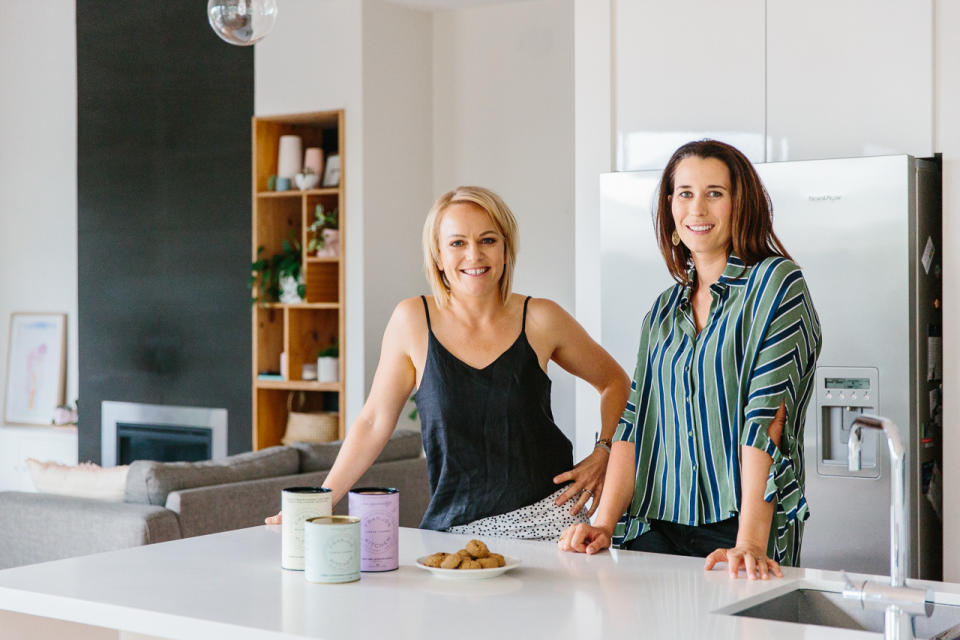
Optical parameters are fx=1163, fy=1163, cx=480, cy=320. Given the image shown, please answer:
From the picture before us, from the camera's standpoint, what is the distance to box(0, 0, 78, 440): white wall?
23.9 ft

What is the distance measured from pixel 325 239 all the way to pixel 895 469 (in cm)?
466

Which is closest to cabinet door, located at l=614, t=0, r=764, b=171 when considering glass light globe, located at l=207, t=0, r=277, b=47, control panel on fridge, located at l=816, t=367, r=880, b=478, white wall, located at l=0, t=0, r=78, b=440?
control panel on fridge, located at l=816, t=367, r=880, b=478

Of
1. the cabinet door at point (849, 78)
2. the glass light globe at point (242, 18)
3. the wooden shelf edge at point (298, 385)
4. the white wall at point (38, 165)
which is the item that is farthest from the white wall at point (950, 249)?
the white wall at point (38, 165)

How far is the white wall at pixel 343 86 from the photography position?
226 inches

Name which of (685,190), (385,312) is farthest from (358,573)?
(385,312)

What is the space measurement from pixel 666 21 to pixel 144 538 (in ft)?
7.48

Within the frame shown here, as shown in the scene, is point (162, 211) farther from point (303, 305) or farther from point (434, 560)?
point (434, 560)

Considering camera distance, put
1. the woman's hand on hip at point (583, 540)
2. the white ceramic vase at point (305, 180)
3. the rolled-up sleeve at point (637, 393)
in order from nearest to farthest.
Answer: the woman's hand on hip at point (583, 540)
the rolled-up sleeve at point (637, 393)
the white ceramic vase at point (305, 180)

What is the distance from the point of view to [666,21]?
12.3 feet

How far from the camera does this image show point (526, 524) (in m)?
2.26

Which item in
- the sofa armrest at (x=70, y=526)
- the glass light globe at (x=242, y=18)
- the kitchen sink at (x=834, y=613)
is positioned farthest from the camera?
the sofa armrest at (x=70, y=526)

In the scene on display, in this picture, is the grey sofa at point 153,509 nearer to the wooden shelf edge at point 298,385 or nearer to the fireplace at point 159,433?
the wooden shelf edge at point 298,385

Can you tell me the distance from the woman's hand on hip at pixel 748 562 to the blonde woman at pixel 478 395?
1.60 feet

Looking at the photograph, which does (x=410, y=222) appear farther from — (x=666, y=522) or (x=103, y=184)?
(x=666, y=522)
